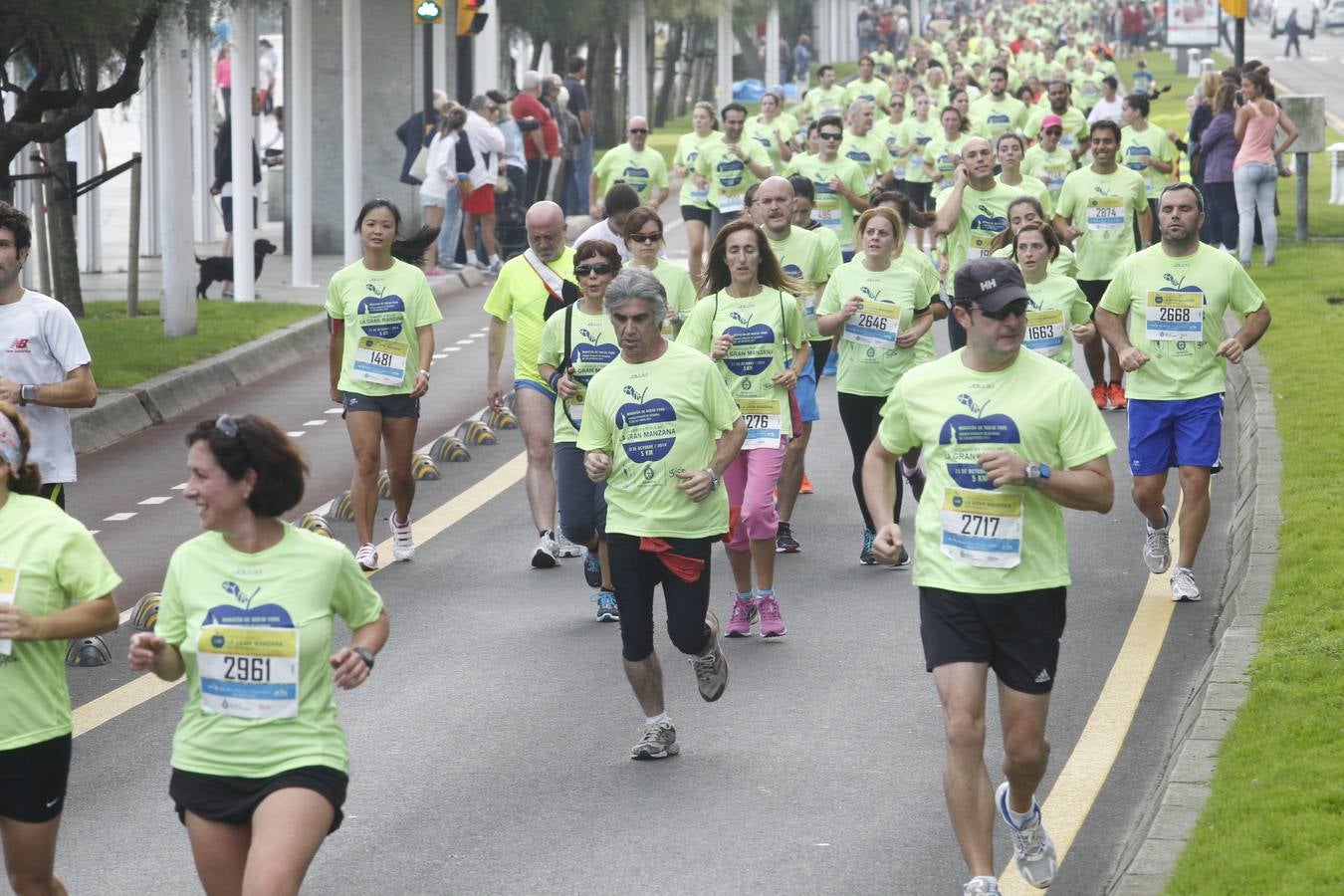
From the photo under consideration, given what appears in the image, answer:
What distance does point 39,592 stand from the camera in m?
5.59

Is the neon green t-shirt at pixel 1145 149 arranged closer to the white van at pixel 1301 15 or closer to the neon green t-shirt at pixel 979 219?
the neon green t-shirt at pixel 979 219

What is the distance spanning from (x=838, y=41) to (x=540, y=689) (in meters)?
84.8

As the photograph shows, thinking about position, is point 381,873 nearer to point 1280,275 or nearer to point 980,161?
point 980,161

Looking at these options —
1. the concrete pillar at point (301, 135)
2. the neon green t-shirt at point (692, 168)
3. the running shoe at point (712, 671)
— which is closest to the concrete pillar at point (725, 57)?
the concrete pillar at point (301, 135)

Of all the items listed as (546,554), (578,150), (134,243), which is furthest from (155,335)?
(578,150)

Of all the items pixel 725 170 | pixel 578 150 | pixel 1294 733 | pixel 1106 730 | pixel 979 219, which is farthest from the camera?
pixel 578 150

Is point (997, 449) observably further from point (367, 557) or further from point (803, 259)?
point (803, 259)

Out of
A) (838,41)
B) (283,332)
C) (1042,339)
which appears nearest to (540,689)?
(1042,339)

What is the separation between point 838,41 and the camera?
3627 inches

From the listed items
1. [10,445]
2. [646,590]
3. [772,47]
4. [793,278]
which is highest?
[772,47]

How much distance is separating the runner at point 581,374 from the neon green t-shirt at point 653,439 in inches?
76.2

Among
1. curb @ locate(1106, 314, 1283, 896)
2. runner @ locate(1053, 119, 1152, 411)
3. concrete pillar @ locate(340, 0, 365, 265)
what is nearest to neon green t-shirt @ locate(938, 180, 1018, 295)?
runner @ locate(1053, 119, 1152, 411)

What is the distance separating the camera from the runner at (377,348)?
38.3 feet

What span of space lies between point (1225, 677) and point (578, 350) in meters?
3.52
